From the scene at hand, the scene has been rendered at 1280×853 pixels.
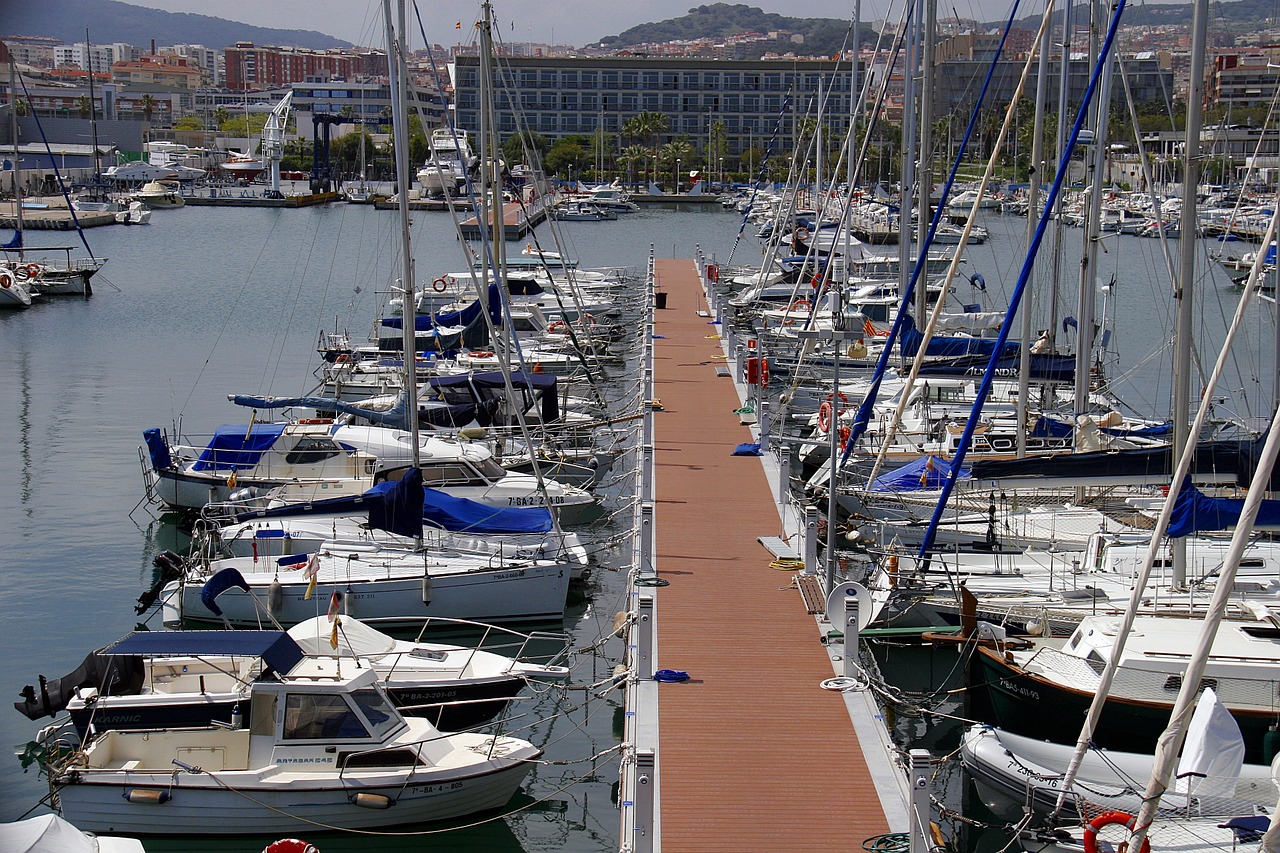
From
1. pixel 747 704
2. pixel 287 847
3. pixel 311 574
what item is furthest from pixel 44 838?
pixel 311 574

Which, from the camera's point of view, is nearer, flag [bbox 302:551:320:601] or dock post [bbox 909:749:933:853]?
dock post [bbox 909:749:933:853]

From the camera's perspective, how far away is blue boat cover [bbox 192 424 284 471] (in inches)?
1243

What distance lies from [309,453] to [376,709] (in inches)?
561

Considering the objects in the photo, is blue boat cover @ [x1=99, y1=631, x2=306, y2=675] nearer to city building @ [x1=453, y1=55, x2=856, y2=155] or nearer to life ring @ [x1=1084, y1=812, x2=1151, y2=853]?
life ring @ [x1=1084, y1=812, x2=1151, y2=853]

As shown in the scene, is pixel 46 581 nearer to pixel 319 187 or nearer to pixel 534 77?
pixel 319 187

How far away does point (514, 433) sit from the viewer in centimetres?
3488

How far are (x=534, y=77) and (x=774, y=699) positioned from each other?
564ft

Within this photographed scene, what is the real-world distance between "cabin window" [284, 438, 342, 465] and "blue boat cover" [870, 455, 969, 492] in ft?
40.4

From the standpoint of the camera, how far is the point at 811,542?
24.1 meters

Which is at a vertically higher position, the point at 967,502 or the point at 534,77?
the point at 534,77

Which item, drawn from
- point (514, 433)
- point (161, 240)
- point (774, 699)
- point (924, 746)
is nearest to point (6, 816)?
point (774, 699)

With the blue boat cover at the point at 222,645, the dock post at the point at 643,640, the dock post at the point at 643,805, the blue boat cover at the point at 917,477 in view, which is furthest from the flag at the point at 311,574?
the blue boat cover at the point at 917,477

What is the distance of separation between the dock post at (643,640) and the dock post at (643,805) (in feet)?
16.4

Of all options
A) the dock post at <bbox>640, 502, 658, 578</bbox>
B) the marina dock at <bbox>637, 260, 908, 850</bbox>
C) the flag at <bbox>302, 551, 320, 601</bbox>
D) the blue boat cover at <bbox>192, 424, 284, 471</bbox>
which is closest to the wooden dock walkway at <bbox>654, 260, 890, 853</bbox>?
the marina dock at <bbox>637, 260, 908, 850</bbox>
